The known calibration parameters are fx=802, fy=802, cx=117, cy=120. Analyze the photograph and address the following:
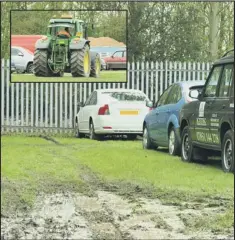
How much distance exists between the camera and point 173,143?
11453 millimetres

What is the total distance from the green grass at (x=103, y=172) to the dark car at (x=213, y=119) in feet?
0.72

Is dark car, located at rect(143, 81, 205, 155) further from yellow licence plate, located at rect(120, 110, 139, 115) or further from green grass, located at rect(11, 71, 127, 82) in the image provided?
yellow licence plate, located at rect(120, 110, 139, 115)

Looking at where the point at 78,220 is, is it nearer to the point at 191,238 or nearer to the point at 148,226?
the point at 148,226

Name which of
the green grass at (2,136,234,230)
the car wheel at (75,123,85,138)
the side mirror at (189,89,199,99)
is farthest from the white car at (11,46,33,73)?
the car wheel at (75,123,85,138)

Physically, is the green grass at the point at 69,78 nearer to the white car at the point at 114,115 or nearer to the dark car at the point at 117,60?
the dark car at the point at 117,60

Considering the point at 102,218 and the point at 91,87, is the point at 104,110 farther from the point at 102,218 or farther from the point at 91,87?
the point at 102,218

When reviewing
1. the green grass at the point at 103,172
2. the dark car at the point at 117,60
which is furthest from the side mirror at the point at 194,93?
the dark car at the point at 117,60

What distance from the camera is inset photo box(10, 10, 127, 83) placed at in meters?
8.82

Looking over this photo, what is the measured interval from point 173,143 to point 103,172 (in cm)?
252

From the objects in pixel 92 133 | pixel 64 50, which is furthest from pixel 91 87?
pixel 64 50

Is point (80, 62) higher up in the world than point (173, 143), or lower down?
higher up

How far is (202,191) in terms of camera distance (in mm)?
7730

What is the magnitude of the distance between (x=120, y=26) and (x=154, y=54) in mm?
4433

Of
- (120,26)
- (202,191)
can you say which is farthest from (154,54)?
(202,191)
